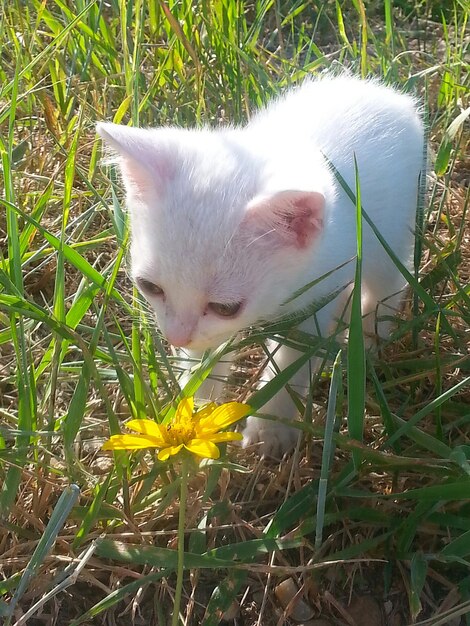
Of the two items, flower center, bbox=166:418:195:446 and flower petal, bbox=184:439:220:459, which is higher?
flower petal, bbox=184:439:220:459

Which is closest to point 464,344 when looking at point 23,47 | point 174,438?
point 174,438

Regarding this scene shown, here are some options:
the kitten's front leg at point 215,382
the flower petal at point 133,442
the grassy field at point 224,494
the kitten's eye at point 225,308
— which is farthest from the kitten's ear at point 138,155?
the flower petal at point 133,442

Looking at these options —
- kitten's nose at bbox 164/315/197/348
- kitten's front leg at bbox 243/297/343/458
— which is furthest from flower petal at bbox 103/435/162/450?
kitten's front leg at bbox 243/297/343/458

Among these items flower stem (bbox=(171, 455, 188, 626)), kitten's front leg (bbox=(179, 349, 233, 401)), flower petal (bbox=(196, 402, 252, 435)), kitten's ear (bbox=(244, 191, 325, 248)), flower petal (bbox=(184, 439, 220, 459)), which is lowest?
kitten's front leg (bbox=(179, 349, 233, 401))

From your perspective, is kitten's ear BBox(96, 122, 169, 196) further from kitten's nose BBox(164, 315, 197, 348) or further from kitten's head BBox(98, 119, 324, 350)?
kitten's nose BBox(164, 315, 197, 348)

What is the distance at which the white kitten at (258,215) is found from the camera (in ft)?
4.25

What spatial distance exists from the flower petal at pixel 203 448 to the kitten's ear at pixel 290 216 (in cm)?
42

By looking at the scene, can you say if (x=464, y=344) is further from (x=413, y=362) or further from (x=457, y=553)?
(x=457, y=553)

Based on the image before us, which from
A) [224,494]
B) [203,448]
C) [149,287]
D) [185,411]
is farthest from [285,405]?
[203,448]

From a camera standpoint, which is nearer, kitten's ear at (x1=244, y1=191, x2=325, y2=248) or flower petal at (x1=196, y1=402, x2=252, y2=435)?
flower petal at (x1=196, y1=402, x2=252, y2=435)

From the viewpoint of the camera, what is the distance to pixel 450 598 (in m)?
1.21

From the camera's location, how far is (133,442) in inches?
40.7

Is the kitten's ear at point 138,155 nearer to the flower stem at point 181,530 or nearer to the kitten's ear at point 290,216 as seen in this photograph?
the kitten's ear at point 290,216

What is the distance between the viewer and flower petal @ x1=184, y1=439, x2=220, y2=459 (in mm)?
960
